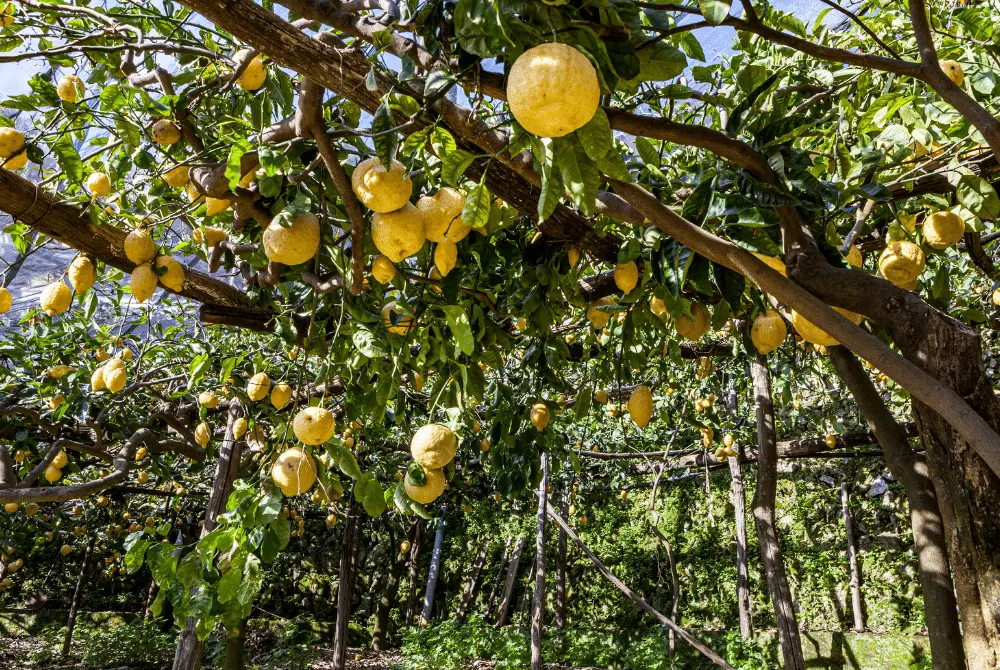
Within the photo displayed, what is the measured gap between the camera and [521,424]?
8.52 feet

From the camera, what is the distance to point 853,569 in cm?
817

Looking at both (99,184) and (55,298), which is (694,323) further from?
(55,298)

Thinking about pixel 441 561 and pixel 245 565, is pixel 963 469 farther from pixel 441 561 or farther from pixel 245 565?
pixel 441 561

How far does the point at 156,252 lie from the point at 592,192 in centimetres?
172

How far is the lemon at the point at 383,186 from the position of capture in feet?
4.31

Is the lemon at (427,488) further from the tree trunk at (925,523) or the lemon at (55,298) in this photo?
the lemon at (55,298)

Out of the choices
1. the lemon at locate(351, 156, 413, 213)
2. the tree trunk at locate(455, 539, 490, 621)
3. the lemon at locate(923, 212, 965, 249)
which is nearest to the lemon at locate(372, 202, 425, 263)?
the lemon at locate(351, 156, 413, 213)

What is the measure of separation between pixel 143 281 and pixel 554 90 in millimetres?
1649

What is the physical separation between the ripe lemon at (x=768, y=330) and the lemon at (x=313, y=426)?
50.9 inches

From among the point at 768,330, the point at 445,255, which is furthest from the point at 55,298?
the point at 768,330

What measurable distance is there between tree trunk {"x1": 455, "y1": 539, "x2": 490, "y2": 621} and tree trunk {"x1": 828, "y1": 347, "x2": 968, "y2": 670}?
978 cm

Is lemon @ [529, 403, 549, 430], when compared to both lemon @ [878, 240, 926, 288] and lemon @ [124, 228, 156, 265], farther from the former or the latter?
lemon @ [124, 228, 156, 265]

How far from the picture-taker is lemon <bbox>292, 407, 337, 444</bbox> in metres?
1.60

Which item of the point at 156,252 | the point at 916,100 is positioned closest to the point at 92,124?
the point at 156,252
